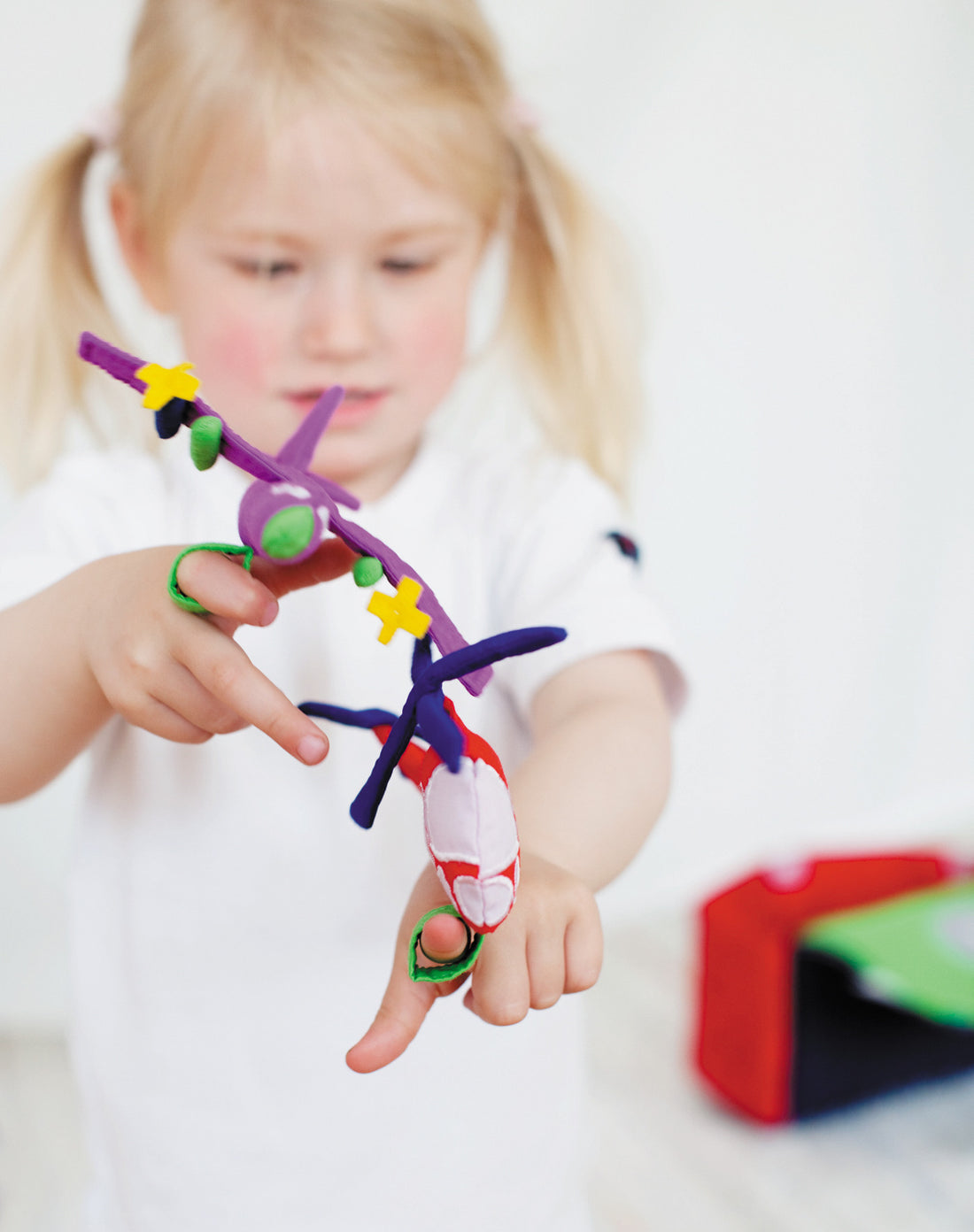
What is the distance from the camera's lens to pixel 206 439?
331mm

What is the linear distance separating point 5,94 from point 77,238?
42 cm

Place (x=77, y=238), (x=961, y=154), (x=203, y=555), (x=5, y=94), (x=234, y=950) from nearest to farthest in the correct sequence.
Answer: (x=203, y=555)
(x=234, y=950)
(x=77, y=238)
(x=5, y=94)
(x=961, y=154)

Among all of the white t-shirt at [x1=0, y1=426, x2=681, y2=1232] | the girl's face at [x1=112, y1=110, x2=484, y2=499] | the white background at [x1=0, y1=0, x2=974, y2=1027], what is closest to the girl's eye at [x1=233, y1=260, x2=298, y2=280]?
the girl's face at [x1=112, y1=110, x2=484, y2=499]

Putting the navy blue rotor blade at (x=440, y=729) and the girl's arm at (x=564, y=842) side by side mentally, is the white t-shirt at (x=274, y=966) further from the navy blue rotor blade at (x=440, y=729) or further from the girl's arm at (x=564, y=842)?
the navy blue rotor blade at (x=440, y=729)

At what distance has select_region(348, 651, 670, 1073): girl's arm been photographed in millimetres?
325

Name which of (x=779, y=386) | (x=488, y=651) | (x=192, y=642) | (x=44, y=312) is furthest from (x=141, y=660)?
(x=779, y=386)

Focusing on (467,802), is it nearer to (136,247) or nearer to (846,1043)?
(136,247)

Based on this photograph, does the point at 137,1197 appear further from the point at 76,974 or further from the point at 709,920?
the point at 709,920

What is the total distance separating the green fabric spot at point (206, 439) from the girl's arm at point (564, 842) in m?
0.14

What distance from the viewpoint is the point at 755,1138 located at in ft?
3.34

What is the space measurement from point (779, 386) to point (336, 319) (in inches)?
35.7

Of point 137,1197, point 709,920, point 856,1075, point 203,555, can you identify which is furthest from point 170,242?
point 856,1075

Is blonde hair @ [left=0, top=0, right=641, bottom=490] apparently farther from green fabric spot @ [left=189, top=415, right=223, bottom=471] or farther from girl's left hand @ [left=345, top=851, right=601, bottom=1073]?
girl's left hand @ [left=345, top=851, right=601, bottom=1073]

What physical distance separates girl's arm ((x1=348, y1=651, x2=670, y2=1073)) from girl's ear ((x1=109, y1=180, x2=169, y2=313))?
273 millimetres
